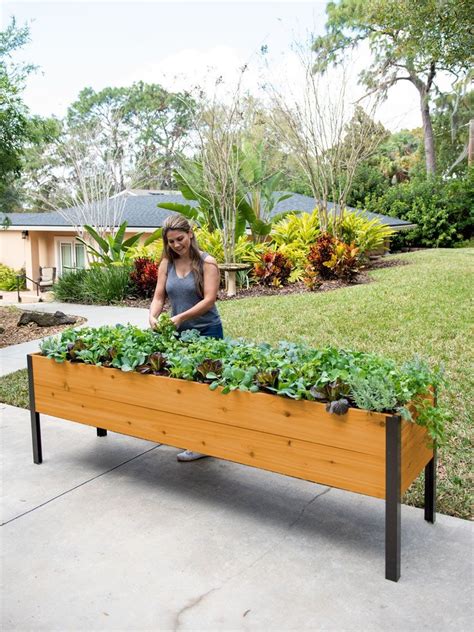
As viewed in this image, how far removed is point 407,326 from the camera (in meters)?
7.59

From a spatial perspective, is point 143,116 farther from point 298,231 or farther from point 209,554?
point 209,554

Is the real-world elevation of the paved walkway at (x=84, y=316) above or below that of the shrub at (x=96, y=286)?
below

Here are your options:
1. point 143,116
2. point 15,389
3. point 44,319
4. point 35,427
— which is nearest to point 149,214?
point 44,319

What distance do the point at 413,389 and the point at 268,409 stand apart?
0.72 m

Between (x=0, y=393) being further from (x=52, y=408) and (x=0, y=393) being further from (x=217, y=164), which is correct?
(x=217, y=164)

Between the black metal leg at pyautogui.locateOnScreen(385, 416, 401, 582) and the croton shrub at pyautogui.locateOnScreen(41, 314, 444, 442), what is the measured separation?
0.31 ft

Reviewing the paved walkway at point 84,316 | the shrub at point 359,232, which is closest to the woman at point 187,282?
the paved walkway at point 84,316

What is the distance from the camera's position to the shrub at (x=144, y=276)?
41.7 ft

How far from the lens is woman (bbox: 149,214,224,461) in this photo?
4223 mm

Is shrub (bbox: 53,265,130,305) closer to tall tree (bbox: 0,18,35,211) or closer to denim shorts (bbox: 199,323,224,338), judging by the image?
tall tree (bbox: 0,18,35,211)

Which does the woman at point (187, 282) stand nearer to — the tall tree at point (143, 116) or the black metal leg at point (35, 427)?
the black metal leg at point (35, 427)

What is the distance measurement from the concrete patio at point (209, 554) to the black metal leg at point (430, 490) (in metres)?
0.07

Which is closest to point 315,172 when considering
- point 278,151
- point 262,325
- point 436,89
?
point 278,151

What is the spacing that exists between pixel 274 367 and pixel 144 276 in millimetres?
9862
